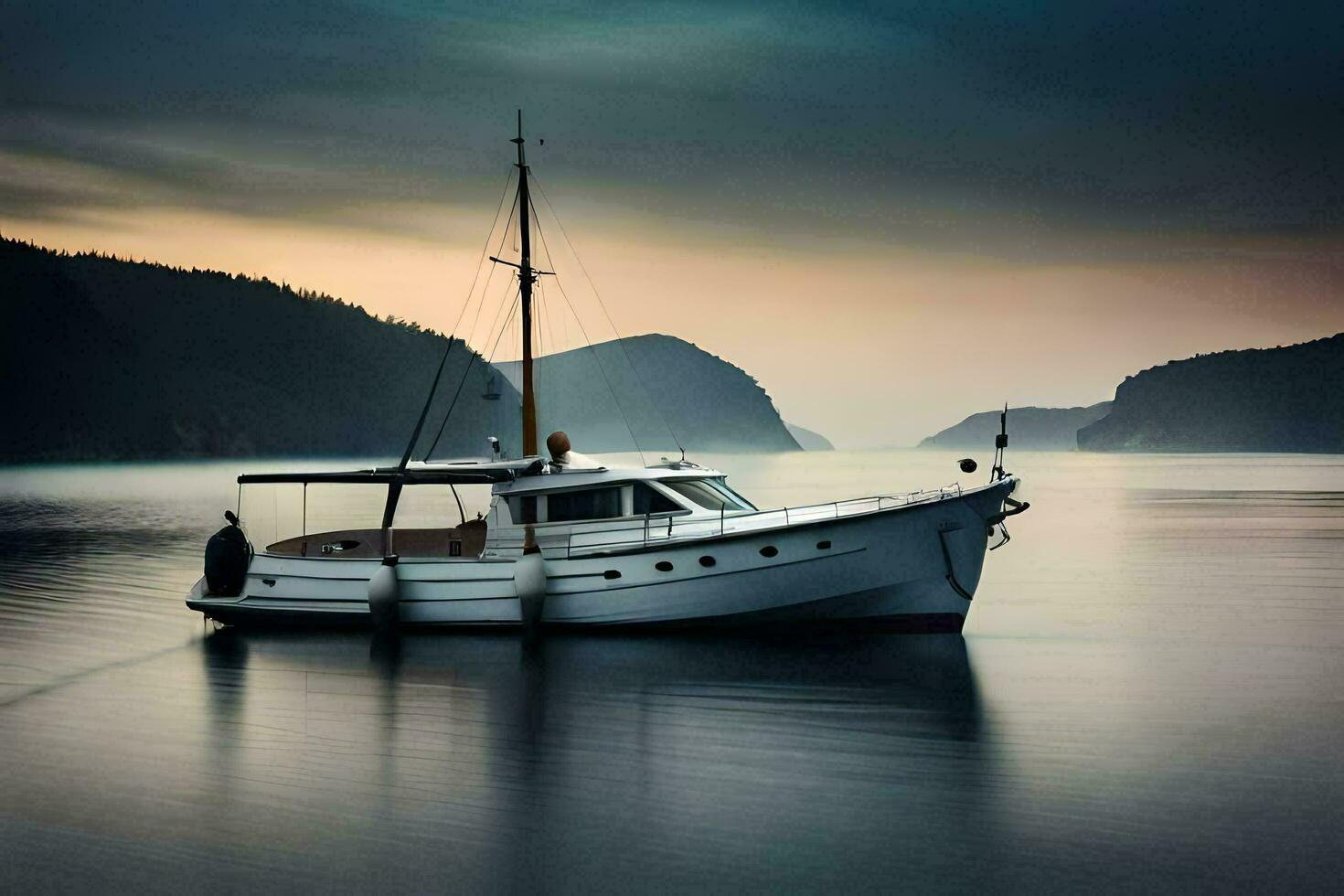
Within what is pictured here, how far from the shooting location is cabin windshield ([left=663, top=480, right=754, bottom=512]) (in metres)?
21.0

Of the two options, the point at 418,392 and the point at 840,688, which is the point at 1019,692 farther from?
the point at 418,392

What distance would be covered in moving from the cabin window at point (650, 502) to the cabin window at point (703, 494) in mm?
347

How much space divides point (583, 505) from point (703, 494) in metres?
2.22

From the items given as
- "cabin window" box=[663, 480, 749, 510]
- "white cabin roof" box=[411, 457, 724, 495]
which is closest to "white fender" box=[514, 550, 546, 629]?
"white cabin roof" box=[411, 457, 724, 495]

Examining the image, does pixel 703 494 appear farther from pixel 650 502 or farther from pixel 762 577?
pixel 762 577

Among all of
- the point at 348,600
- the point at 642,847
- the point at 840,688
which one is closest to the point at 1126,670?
the point at 840,688

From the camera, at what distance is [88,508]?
232 feet

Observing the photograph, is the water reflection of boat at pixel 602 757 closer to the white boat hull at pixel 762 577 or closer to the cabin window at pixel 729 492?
the white boat hull at pixel 762 577

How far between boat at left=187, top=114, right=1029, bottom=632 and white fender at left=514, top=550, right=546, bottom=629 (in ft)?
0.07

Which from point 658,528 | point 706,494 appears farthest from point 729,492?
point 658,528

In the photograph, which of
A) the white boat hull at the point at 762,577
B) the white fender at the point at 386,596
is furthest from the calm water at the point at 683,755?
the white fender at the point at 386,596

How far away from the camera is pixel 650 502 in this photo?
67.6 feet

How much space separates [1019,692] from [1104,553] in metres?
25.8

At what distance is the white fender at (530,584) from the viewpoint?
20.0 meters
